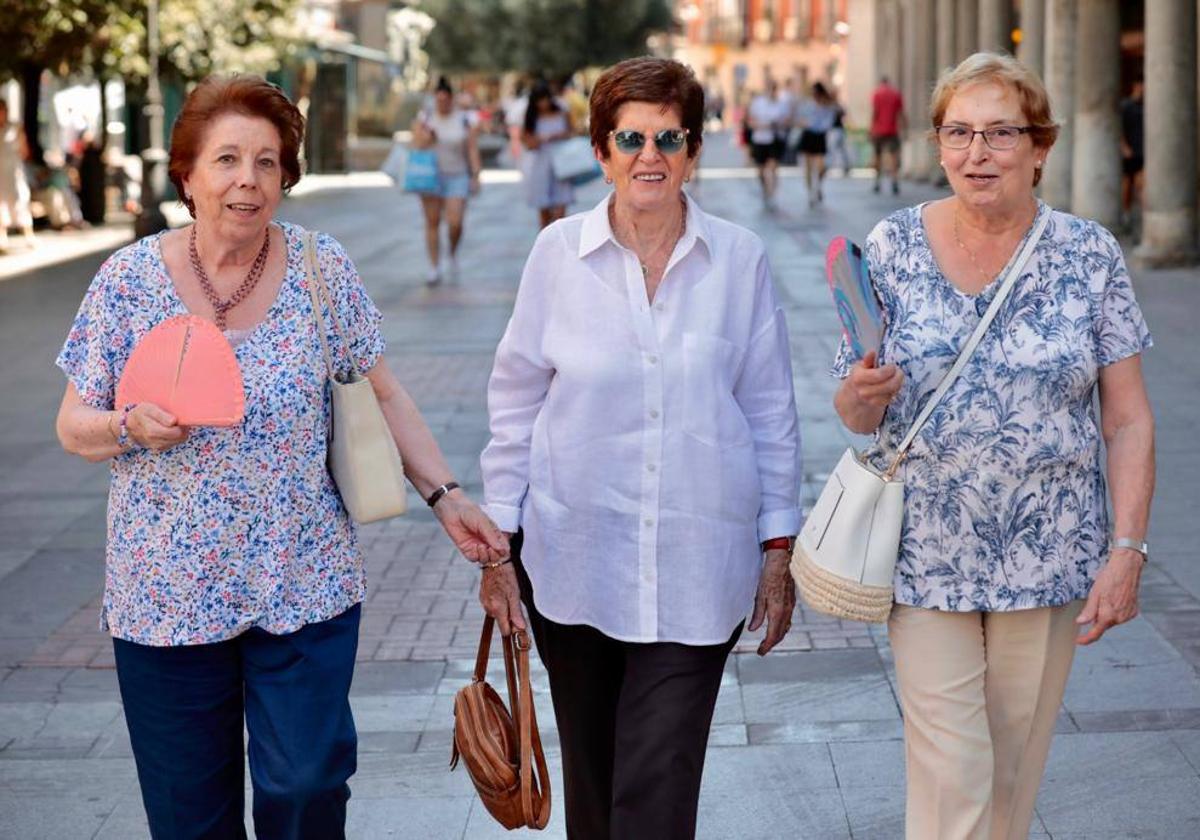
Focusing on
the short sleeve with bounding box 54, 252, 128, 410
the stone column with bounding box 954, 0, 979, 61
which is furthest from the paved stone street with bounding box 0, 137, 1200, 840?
the stone column with bounding box 954, 0, 979, 61

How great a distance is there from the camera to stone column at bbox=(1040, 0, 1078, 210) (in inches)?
867

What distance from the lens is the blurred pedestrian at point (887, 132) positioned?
31.6m

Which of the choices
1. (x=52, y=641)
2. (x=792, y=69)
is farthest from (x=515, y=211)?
(x=792, y=69)

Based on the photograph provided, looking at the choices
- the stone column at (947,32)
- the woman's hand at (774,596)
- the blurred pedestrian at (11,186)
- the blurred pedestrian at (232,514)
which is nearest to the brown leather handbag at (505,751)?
the blurred pedestrian at (232,514)

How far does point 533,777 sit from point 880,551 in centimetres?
75

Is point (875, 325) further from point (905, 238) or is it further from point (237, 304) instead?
point (237, 304)

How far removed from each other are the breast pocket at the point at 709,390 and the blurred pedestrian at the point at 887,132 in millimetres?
28086

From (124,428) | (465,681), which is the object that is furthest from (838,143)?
(124,428)

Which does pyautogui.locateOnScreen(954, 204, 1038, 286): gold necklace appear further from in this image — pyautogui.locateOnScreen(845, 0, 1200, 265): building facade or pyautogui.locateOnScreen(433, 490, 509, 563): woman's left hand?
pyautogui.locateOnScreen(845, 0, 1200, 265): building facade

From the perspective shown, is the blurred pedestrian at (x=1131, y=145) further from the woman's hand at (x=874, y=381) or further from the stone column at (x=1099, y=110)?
the woman's hand at (x=874, y=381)

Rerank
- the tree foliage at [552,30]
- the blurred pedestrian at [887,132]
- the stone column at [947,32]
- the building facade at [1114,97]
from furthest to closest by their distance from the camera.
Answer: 1. the tree foliage at [552,30]
2. the stone column at [947,32]
3. the blurred pedestrian at [887,132]
4. the building facade at [1114,97]

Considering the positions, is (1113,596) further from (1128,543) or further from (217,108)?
(217,108)

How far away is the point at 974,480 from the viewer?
358cm

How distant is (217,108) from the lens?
3555 millimetres
